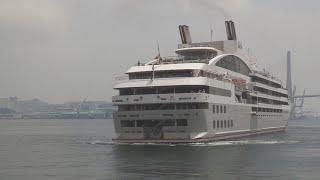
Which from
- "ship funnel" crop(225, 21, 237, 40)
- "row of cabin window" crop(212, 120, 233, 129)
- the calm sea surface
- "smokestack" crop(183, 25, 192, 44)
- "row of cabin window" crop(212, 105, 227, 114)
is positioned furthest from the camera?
"ship funnel" crop(225, 21, 237, 40)

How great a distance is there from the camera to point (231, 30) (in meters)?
92.8

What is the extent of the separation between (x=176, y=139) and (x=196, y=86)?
23.1ft

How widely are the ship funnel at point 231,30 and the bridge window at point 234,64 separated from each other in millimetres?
6619

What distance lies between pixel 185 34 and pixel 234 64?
39.5 ft

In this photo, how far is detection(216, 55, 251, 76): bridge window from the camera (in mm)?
76562

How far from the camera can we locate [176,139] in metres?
62.6

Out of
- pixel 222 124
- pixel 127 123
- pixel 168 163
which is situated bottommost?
pixel 168 163

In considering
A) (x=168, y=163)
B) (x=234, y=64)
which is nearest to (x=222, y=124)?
(x=234, y=64)

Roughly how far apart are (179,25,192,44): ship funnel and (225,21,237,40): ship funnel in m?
6.99

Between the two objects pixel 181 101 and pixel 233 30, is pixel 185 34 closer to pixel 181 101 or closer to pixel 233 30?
pixel 233 30

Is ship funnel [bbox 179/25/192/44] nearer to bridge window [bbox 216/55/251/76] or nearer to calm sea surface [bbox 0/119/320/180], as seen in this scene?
bridge window [bbox 216/55/251/76]

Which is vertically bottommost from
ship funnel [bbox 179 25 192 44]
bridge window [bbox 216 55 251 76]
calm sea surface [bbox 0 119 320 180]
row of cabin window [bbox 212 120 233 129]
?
calm sea surface [bbox 0 119 320 180]

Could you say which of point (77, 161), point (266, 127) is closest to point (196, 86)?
point (77, 161)

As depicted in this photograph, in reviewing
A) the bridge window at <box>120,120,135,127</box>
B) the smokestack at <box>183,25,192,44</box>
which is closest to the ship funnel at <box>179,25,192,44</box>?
the smokestack at <box>183,25,192,44</box>
